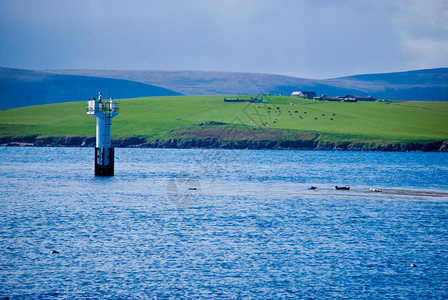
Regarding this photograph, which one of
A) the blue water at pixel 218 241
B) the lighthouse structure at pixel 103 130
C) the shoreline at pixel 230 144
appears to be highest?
the lighthouse structure at pixel 103 130

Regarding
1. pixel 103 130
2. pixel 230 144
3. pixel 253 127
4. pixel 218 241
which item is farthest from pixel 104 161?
pixel 253 127

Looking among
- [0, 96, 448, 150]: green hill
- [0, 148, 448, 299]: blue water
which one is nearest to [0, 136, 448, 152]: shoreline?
[0, 96, 448, 150]: green hill

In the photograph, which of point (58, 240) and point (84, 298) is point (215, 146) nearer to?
point (58, 240)

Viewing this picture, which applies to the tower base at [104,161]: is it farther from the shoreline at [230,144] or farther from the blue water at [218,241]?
the shoreline at [230,144]

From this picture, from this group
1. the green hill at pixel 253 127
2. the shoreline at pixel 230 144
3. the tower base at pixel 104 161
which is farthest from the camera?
the green hill at pixel 253 127

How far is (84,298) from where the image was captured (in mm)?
27500

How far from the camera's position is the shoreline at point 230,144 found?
15688 cm

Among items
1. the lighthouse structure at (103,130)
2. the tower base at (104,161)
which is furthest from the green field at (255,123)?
the lighthouse structure at (103,130)

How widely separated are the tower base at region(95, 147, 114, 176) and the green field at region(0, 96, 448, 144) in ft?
277

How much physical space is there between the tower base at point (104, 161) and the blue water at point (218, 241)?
3.23 metres

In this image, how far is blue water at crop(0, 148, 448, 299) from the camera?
1177 inches

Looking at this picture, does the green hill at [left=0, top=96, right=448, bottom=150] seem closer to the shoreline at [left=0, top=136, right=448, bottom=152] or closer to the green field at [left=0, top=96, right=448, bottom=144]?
the green field at [left=0, top=96, right=448, bottom=144]

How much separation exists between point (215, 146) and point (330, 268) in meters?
125

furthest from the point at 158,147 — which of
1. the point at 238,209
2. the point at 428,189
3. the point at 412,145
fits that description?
the point at 238,209
